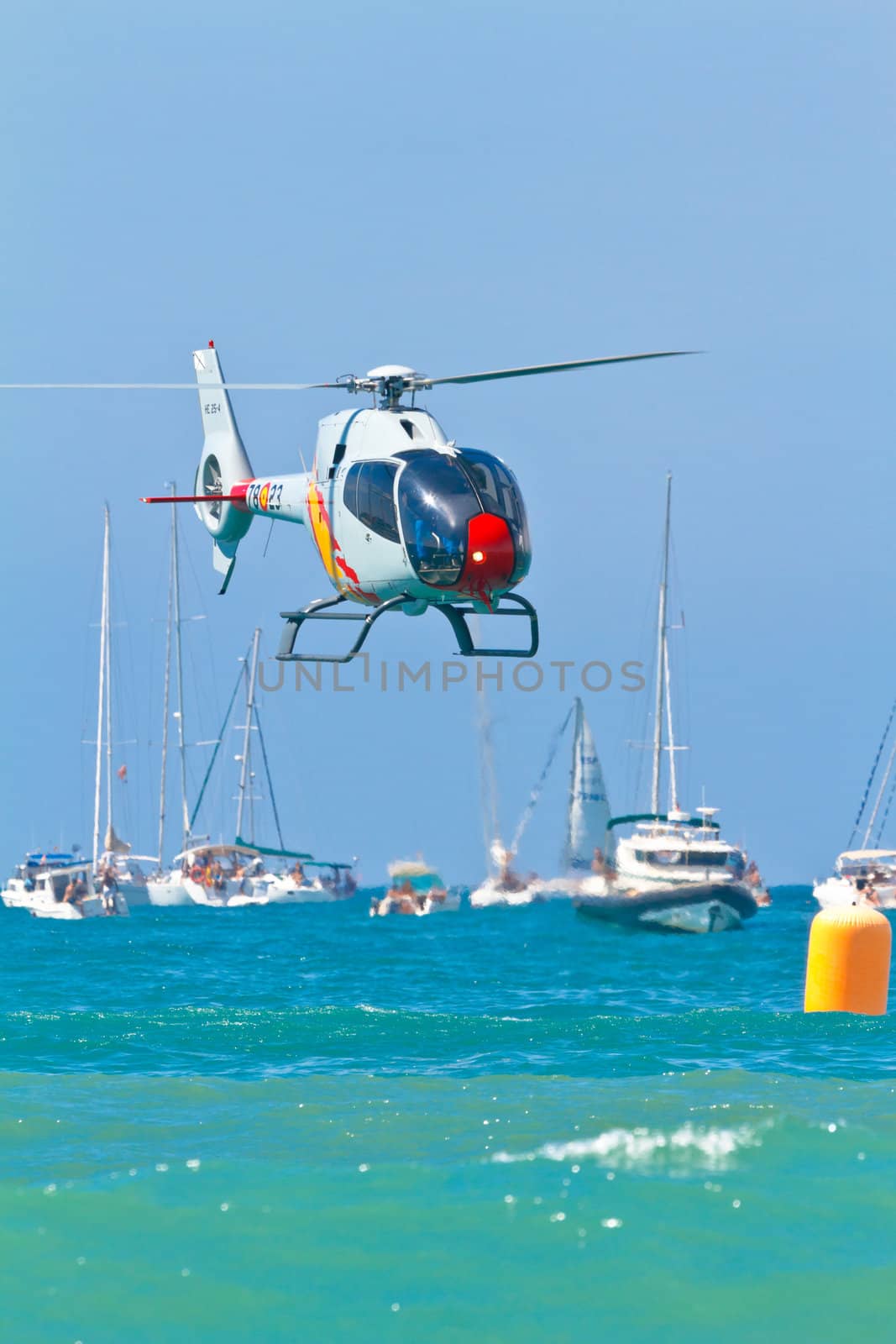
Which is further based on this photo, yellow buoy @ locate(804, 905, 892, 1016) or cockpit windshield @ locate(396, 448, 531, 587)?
yellow buoy @ locate(804, 905, 892, 1016)

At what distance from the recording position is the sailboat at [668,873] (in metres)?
58.0

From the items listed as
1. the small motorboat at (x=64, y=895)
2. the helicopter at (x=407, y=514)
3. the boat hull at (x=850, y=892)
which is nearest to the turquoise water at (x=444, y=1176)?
the helicopter at (x=407, y=514)

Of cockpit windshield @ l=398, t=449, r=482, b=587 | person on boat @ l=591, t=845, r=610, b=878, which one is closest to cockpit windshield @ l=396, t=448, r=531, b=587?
cockpit windshield @ l=398, t=449, r=482, b=587

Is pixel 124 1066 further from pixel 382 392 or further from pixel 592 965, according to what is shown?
pixel 592 965

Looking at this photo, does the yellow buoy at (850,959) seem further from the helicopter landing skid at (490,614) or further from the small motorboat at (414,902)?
the small motorboat at (414,902)

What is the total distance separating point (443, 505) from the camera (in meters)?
16.1

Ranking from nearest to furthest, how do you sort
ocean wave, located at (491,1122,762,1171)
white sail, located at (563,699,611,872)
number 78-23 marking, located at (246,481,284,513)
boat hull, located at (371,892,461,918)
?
ocean wave, located at (491,1122,762,1171) < number 78-23 marking, located at (246,481,284,513) < white sail, located at (563,699,611,872) < boat hull, located at (371,892,461,918)

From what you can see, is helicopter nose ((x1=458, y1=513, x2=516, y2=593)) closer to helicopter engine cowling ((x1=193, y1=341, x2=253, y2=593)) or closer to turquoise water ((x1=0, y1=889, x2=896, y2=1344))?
turquoise water ((x1=0, y1=889, x2=896, y2=1344))

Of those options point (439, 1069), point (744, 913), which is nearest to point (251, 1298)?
point (439, 1069)

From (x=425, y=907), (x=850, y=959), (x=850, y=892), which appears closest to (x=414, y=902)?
(x=425, y=907)

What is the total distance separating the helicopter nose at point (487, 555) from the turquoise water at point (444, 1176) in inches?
210

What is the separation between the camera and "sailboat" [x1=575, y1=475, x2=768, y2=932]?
5797cm

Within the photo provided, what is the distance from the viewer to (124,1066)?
2112 centimetres

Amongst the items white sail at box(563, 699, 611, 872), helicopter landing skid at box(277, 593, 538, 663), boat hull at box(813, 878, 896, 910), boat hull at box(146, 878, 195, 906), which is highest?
helicopter landing skid at box(277, 593, 538, 663)
